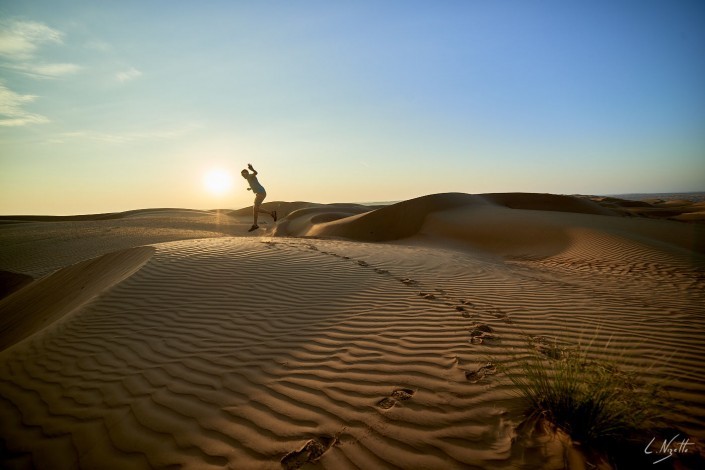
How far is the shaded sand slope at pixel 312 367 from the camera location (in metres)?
2.08

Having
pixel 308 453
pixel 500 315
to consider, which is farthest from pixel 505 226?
pixel 308 453

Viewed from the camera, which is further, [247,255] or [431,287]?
[247,255]

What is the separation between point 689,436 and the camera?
6.57 feet

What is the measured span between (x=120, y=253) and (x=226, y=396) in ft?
25.5

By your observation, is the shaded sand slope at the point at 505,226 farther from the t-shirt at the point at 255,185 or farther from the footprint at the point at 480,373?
the footprint at the point at 480,373

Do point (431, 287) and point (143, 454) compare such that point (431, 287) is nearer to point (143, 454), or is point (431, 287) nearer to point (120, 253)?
point (143, 454)

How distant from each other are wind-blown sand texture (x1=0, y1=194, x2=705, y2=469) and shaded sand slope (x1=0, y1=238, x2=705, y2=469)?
0.05ft

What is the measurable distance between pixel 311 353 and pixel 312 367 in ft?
0.89

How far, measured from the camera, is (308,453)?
6.59 ft

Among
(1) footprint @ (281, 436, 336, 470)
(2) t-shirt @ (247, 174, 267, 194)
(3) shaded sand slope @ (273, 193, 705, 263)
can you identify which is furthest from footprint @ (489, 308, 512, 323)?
(2) t-shirt @ (247, 174, 267, 194)

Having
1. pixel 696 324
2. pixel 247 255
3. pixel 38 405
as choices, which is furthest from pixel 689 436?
pixel 247 255
